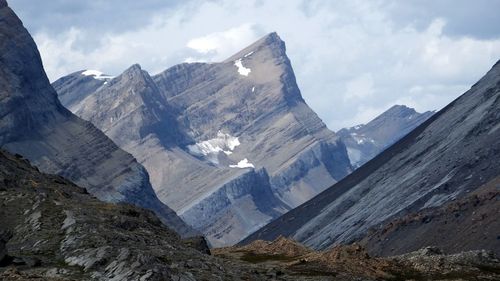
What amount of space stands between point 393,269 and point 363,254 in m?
4.39

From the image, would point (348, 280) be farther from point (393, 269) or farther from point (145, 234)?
point (145, 234)

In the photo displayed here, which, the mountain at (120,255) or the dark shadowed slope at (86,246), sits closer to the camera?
the dark shadowed slope at (86,246)

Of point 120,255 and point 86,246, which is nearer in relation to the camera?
point 120,255

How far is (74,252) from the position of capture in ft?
190

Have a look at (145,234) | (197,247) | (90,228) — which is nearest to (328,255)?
(197,247)

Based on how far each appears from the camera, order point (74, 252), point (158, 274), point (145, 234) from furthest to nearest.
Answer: point (145, 234) < point (74, 252) < point (158, 274)

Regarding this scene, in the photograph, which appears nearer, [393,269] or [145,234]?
[145,234]

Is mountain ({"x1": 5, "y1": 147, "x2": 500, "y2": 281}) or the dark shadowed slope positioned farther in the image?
mountain ({"x1": 5, "y1": 147, "x2": 500, "y2": 281})

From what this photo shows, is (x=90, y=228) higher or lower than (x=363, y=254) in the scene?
higher

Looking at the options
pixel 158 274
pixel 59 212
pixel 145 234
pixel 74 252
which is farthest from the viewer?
pixel 145 234

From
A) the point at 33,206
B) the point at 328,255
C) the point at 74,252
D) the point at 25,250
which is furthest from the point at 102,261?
the point at 328,255

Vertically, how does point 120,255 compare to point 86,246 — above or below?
below

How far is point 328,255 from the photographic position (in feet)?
254

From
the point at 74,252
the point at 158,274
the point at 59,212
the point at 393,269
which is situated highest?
the point at 59,212
